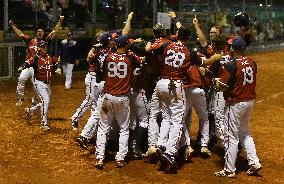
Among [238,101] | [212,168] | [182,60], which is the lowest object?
[212,168]

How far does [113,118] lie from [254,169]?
273 centimetres

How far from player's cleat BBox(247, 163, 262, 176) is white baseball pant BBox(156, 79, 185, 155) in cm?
137

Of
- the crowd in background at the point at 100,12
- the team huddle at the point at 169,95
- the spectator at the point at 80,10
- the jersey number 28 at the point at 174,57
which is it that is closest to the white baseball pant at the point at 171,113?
the team huddle at the point at 169,95

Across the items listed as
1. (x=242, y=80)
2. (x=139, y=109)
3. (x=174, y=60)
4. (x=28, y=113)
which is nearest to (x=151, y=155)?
(x=139, y=109)

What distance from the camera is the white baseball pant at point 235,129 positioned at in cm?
855

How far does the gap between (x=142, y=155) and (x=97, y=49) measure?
2374 mm

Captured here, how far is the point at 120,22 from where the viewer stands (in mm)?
26188

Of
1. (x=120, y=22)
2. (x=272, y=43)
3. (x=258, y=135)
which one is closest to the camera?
(x=258, y=135)

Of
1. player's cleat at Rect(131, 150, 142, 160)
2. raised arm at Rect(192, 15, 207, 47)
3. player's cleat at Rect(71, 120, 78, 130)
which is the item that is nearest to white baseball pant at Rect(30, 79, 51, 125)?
player's cleat at Rect(71, 120, 78, 130)

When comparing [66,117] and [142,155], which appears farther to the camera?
[66,117]

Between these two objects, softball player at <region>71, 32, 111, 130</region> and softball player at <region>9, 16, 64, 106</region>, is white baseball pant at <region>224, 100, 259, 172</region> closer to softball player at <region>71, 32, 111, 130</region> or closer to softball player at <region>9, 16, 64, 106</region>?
softball player at <region>71, 32, 111, 130</region>

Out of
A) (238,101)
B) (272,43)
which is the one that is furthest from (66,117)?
(272,43)

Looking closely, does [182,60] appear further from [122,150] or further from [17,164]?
[17,164]

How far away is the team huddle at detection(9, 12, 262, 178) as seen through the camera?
8.60m
